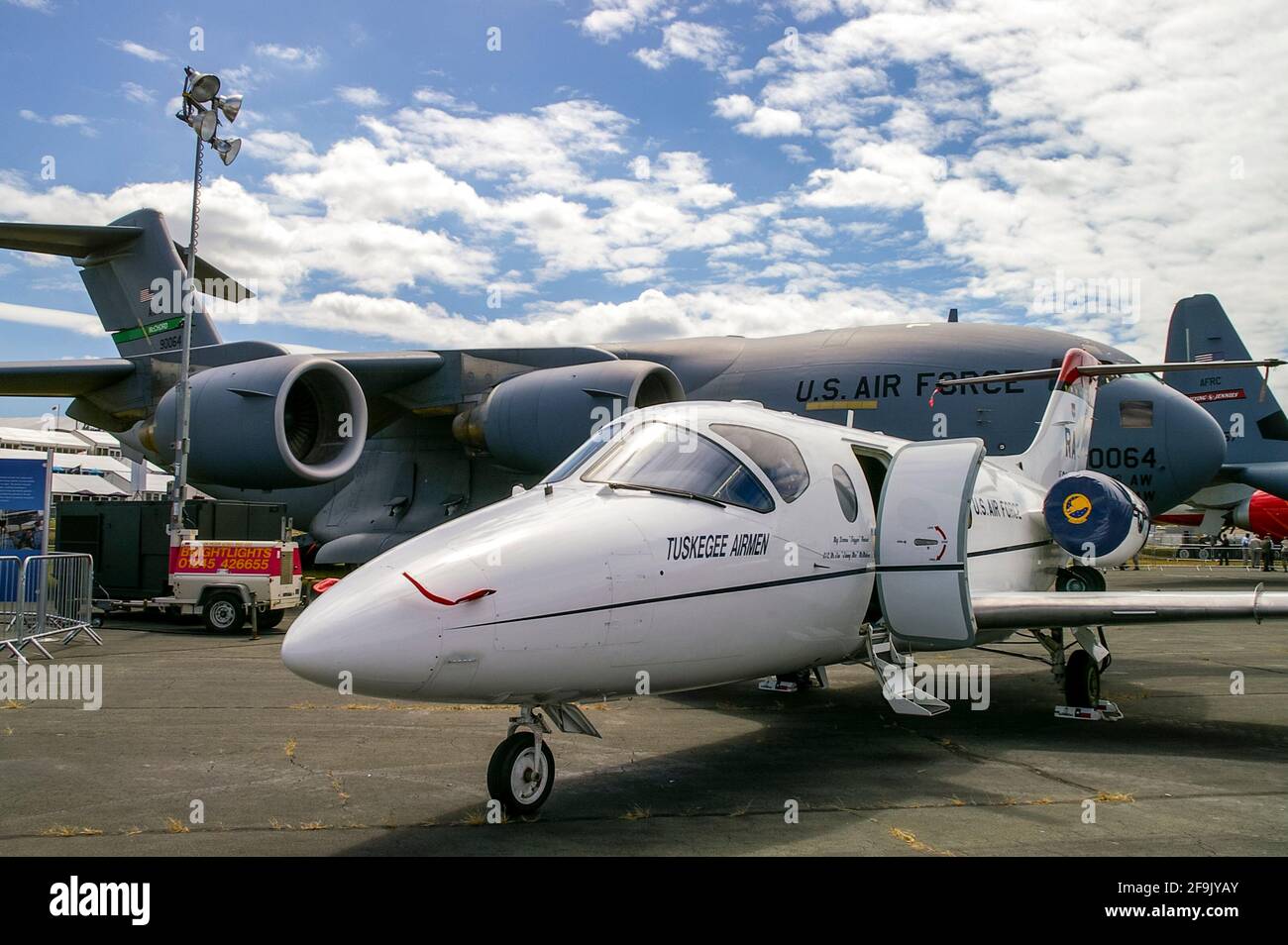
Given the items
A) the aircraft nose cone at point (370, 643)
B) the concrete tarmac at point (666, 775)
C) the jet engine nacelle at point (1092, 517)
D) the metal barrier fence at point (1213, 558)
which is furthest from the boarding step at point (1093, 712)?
the metal barrier fence at point (1213, 558)

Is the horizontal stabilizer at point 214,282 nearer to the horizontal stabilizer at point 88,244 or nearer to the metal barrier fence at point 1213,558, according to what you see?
the horizontal stabilizer at point 88,244

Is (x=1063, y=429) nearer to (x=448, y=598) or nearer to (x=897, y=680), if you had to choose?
(x=897, y=680)

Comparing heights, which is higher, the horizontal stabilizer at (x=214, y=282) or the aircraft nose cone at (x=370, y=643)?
the horizontal stabilizer at (x=214, y=282)

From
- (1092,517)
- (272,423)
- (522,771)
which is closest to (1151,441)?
(1092,517)

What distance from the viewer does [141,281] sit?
19.5 m

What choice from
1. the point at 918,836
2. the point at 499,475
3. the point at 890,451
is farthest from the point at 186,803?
the point at 499,475

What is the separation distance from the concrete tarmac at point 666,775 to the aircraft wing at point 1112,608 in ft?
3.05

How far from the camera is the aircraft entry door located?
20.7ft

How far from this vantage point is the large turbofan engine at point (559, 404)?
14.0m

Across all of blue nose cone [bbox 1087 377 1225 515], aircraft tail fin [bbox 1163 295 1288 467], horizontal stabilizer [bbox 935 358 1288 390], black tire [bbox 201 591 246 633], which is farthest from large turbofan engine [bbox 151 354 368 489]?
aircraft tail fin [bbox 1163 295 1288 467]

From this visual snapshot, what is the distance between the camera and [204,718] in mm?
7555

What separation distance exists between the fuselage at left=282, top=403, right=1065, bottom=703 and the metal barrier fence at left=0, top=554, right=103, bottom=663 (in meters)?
9.03

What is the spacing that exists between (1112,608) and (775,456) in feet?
9.02
